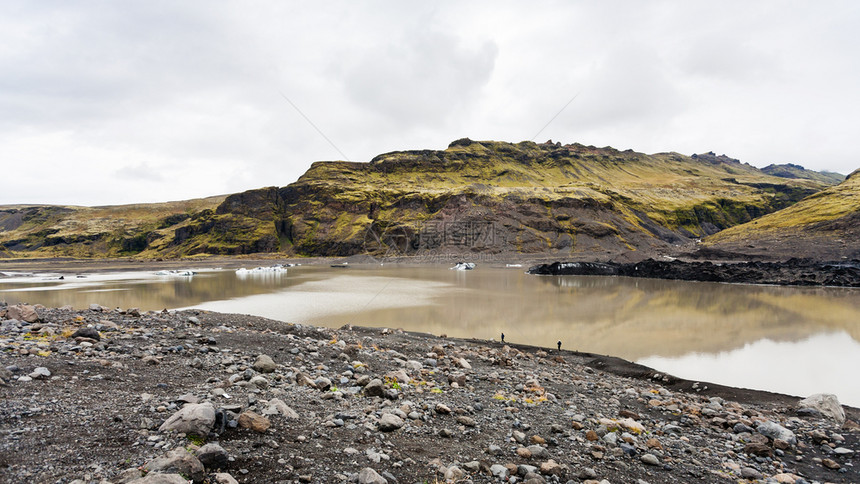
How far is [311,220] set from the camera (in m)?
138

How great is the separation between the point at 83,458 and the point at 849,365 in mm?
22848

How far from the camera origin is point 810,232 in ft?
232

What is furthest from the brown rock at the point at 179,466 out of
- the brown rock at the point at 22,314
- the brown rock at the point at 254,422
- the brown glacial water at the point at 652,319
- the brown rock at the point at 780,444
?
the brown glacial water at the point at 652,319

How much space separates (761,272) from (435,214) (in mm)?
86145

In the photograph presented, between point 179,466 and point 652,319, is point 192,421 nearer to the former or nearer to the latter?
point 179,466

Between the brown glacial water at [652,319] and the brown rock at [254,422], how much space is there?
13.9m

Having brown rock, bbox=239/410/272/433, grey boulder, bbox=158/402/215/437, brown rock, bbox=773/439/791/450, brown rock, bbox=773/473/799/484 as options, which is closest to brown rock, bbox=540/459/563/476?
brown rock, bbox=773/473/799/484

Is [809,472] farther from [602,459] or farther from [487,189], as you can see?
[487,189]

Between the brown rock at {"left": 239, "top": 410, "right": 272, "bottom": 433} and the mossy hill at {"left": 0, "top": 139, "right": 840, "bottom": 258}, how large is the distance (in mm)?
92521

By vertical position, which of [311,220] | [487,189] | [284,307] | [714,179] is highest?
[714,179]

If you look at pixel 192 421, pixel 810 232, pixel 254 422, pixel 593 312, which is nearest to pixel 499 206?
pixel 810 232

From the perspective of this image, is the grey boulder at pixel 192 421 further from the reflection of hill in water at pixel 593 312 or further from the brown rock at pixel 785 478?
the reflection of hill in water at pixel 593 312

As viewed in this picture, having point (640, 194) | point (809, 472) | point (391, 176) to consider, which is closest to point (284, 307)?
point (809, 472)

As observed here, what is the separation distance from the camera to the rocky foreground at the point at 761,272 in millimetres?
42750
